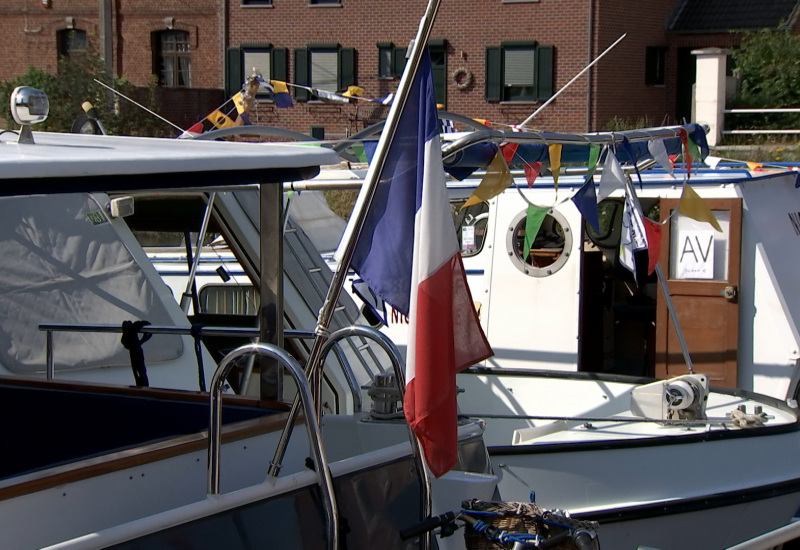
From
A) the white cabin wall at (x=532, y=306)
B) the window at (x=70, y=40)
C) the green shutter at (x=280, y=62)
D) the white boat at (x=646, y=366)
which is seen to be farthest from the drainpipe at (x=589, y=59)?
the white cabin wall at (x=532, y=306)

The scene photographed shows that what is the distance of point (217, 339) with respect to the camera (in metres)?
8.21

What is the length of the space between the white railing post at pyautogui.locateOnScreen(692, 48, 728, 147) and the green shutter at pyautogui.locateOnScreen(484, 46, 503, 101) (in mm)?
5998

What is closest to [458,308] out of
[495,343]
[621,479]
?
[621,479]

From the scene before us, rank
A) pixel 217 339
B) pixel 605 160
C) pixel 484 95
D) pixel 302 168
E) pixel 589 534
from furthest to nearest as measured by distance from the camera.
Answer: pixel 484 95 → pixel 217 339 → pixel 605 160 → pixel 302 168 → pixel 589 534

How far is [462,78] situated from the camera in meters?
29.2

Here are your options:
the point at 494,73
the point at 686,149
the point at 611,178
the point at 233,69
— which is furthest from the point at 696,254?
the point at 233,69

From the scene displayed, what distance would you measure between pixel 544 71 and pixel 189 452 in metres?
26.0

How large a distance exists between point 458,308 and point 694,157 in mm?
5680

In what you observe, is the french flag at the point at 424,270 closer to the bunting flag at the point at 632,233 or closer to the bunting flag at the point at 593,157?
the bunting flag at the point at 593,157

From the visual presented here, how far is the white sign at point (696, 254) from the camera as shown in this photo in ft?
29.2

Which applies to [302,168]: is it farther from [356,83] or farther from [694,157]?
[356,83]

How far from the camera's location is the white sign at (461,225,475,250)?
10266 millimetres

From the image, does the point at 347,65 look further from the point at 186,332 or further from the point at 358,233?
the point at 358,233

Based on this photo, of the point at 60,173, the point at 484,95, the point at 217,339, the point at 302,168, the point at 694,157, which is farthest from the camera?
the point at 484,95
